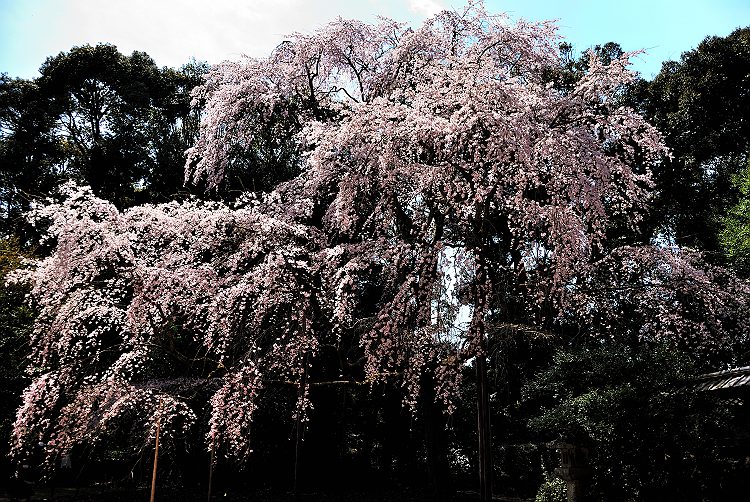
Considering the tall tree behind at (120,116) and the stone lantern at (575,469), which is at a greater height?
the tall tree behind at (120,116)

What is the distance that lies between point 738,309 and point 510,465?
4992mm

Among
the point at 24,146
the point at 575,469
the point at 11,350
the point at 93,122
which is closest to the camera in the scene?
the point at 575,469

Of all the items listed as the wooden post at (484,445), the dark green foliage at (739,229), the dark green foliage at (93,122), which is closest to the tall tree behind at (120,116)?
the dark green foliage at (93,122)

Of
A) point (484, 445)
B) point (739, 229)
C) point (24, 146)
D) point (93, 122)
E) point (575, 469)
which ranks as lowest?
point (575, 469)

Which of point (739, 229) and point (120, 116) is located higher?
point (120, 116)

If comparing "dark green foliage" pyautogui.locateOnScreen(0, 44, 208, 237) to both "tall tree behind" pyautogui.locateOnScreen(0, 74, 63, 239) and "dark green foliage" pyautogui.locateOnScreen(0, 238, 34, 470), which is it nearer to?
"tall tree behind" pyautogui.locateOnScreen(0, 74, 63, 239)

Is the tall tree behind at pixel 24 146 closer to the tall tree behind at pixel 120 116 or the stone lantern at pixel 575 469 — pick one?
the tall tree behind at pixel 120 116

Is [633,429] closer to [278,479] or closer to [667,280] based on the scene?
[667,280]

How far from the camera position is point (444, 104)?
22.8 ft

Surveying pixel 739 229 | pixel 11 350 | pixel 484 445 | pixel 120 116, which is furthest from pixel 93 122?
pixel 739 229

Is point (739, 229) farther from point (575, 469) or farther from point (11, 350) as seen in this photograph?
point (11, 350)

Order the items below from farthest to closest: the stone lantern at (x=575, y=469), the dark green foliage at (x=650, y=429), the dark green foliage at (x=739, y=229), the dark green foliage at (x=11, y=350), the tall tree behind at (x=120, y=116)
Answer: the tall tree behind at (x=120, y=116) < the dark green foliage at (x=739, y=229) < the dark green foliage at (x=11, y=350) < the stone lantern at (x=575, y=469) < the dark green foliage at (x=650, y=429)

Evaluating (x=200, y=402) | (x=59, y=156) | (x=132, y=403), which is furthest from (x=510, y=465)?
(x=59, y=156)

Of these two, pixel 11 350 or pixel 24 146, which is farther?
pixel 24 146
